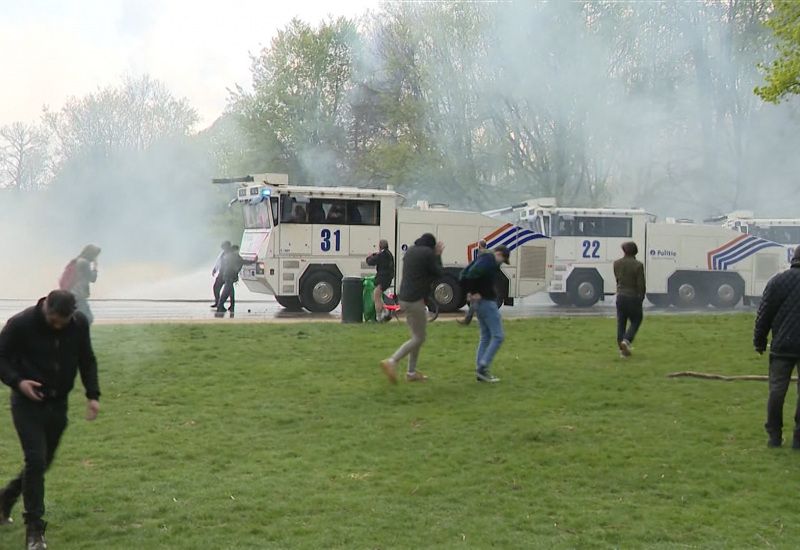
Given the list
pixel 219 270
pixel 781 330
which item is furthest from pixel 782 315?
pixel 219 270

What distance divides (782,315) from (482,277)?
3.87 meters

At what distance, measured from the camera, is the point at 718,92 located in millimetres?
35969

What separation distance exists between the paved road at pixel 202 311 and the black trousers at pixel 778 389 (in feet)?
38.5

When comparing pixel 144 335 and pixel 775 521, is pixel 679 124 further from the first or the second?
pixel 775 521

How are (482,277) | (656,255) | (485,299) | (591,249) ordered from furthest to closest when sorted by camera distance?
(656,255) → (591,249) → (485,299) → (482,277)

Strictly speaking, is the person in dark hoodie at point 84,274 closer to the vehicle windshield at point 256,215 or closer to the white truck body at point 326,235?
the white truck body at point 326,235

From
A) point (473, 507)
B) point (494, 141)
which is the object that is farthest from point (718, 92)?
point (473, 507)

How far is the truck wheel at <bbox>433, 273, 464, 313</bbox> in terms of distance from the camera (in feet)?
70.9

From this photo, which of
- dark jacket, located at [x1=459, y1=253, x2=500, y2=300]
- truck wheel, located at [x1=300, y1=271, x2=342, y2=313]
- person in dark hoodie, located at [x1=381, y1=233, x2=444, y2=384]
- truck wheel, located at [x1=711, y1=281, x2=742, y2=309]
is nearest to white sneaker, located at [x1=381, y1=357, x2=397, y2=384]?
person in dark hoodie, located at [x1=381, y1=233, x2=444, y2=384]

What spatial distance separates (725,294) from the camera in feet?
89.0

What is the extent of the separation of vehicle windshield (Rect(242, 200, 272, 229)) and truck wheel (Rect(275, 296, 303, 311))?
66.9 inches

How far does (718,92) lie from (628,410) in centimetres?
2958

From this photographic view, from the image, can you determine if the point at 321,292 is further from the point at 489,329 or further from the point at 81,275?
the point at 489,329

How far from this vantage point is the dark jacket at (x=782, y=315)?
7.50m
